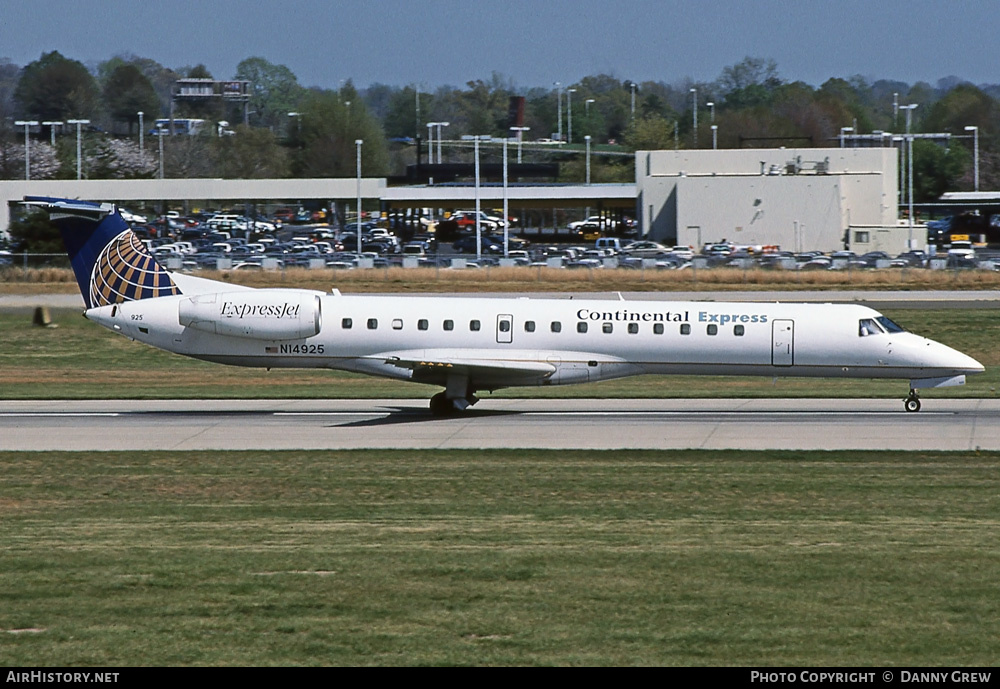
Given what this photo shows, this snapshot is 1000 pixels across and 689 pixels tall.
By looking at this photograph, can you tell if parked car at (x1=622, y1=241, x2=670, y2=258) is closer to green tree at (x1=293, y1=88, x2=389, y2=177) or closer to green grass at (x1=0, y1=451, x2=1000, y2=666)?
green tree at (x1=293, y1=88, x2=389, y2=177)

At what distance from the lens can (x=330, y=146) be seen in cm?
13950

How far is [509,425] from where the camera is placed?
88.2 feet

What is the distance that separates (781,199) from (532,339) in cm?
6432

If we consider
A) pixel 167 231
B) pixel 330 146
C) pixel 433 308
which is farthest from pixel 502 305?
pixel 330 146

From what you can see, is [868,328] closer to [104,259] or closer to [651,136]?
[104,259]

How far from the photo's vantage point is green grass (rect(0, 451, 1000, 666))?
1004 centimetres

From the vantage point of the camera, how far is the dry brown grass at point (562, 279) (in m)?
59.8

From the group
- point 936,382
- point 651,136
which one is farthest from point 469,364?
point 651,136

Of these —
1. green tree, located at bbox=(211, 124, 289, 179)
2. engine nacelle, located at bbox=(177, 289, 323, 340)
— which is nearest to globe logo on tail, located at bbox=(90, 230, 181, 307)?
engine nacelle, located at bbox=(177, 289, 323, 340)

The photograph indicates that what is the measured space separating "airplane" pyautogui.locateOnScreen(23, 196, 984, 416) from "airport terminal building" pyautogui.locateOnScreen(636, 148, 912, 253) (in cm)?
6051

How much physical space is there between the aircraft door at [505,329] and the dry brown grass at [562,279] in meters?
30.2

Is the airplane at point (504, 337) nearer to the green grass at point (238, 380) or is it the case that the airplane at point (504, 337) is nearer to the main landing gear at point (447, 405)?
the main landing gear at point (447, 405)

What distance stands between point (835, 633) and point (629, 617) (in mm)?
1679

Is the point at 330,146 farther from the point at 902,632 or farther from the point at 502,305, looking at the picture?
the point at 902,632
